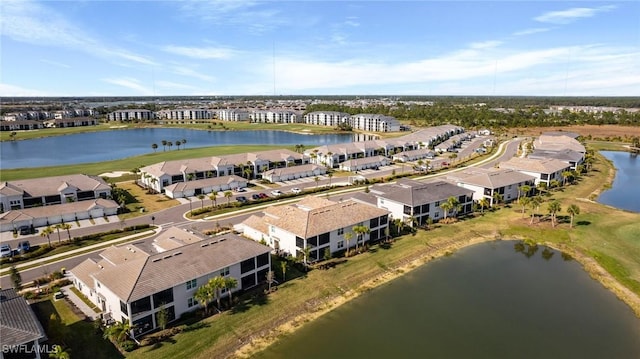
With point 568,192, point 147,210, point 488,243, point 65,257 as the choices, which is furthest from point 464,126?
point 65,257

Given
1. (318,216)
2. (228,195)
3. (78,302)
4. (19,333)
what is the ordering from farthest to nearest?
(228,195)
(318,216)
(78,302)
(19,333)

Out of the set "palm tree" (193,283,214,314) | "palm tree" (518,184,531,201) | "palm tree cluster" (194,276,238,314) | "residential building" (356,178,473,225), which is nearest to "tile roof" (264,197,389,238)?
"residential building" (356,178,473,225)

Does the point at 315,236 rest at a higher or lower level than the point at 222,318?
higher

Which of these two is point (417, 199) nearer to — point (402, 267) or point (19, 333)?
point (402, 267)

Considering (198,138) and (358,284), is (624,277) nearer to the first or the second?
(358,284)

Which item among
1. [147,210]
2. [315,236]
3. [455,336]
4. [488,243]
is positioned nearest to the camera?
[455,336]

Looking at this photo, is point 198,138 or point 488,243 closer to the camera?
point 488,243

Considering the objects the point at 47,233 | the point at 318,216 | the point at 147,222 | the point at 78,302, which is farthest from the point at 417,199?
the point at 47,233
